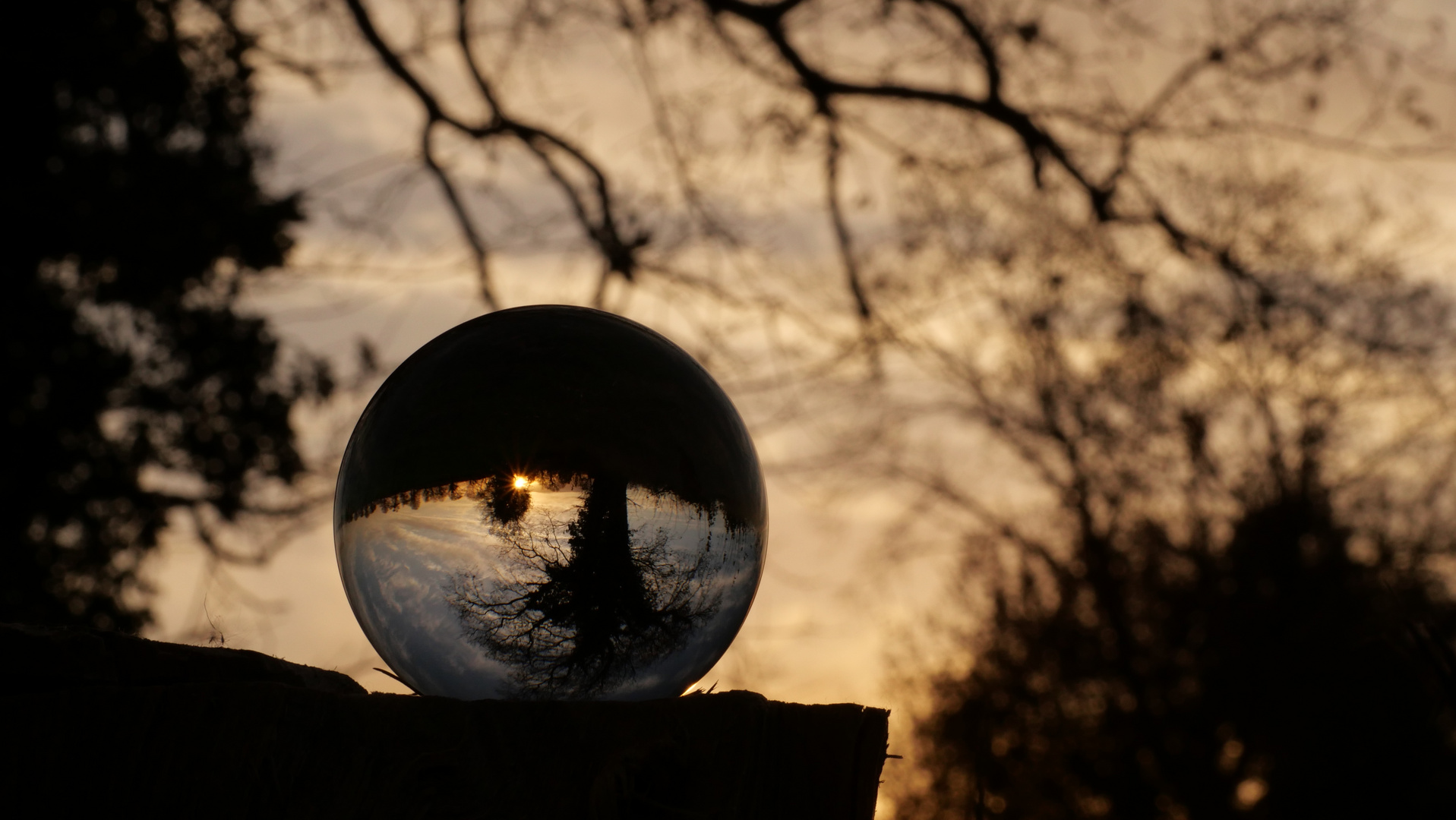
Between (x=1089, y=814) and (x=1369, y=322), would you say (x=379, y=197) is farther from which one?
(x=1089, y=814)

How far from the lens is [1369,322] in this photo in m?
10.5

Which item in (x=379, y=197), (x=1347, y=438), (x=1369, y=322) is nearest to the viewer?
(x=379, y=197)

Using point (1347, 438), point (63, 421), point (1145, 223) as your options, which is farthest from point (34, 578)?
point (1347, 438)

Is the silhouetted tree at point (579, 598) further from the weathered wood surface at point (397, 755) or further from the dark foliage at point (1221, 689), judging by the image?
the dark foliage at point (1221, 689)

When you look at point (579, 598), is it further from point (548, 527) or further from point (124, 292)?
point (124, 292)

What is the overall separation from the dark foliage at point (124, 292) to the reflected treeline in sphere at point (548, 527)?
6.97m

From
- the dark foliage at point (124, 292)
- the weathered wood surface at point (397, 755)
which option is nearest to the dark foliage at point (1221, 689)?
the dark foliage at point (124, 292)

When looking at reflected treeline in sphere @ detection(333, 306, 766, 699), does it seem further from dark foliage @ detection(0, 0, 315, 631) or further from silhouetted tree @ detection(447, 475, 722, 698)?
dark foliage @ detection(0, 0, 315, 631)

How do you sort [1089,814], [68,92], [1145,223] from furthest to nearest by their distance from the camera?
[1089,814] < [68,92] < [1145,223]

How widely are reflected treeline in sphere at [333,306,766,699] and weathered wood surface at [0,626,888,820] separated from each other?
0.26 metres

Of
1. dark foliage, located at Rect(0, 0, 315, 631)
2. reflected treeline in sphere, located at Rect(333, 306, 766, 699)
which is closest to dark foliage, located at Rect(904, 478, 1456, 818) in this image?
dark foliage, located at Rect(0, 0, 315, 631)

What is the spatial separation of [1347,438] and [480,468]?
15.0 metres

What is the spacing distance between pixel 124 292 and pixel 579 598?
26.8 feet

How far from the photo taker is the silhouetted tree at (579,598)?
70.1 inches
